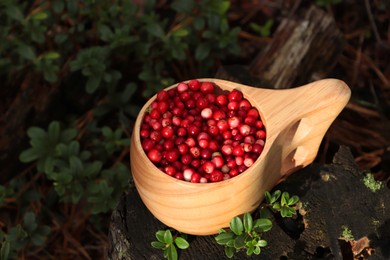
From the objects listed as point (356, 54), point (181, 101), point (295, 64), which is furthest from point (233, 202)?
point (356, 54)

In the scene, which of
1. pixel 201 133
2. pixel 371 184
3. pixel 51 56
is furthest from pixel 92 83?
pixel 371 184

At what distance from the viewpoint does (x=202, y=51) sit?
3068 millimetres

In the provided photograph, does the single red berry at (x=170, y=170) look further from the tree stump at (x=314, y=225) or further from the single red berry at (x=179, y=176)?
the tree stump at (x=314, y=225)

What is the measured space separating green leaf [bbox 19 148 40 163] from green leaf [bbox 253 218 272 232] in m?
1.35

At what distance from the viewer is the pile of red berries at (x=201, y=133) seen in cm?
189

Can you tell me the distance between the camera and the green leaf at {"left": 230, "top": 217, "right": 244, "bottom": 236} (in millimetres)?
1871

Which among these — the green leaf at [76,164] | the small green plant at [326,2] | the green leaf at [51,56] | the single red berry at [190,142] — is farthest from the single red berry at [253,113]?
the small green plant at [326,2]

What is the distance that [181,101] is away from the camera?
2.12m

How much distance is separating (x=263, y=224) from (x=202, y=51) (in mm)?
1415

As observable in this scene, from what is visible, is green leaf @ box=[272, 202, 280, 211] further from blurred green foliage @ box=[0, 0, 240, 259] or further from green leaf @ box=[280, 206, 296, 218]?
blurred green foliage @ box=[0, 0, 240, 259]

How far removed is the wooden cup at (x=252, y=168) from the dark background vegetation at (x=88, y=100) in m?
0.70

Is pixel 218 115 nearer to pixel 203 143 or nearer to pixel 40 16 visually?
pixel 203 143

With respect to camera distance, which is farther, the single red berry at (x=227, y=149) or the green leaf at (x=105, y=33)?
the green leaf at (x=105, y=33)

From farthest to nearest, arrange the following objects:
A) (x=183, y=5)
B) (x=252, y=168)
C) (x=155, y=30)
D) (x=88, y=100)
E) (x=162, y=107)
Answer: (x=88, y=100)
(x=183, y=5)
(x=155, y=30)
(x=162, y=107)
(x=252, y=168)
